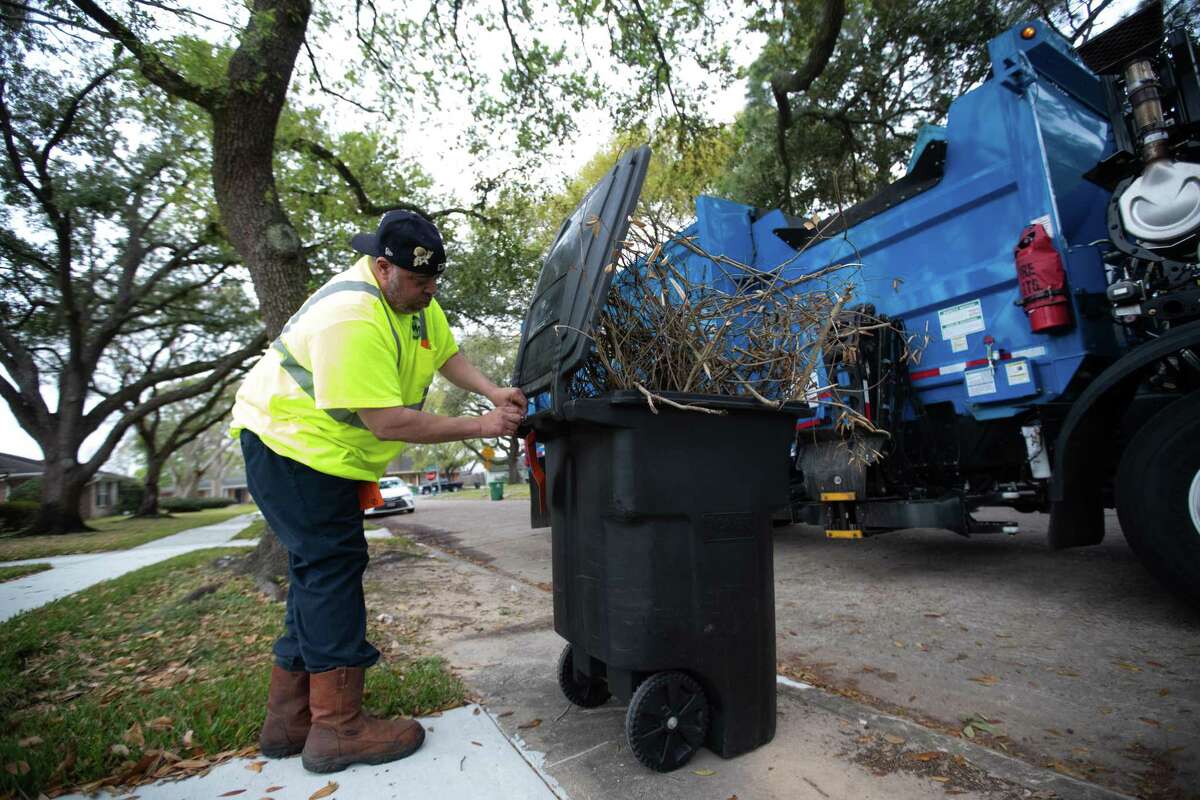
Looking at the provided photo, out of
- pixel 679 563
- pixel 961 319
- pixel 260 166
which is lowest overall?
pixel 679 563

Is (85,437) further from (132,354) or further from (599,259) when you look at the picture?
(599,259)

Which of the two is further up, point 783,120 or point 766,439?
point 783,120

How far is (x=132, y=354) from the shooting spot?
21.2 meters

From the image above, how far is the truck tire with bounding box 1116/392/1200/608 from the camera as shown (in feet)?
8.67

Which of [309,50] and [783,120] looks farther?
[783,120]

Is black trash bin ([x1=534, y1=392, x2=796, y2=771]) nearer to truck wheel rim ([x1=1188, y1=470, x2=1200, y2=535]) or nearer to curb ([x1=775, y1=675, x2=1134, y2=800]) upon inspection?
A: curb ([x1=775, y1=675, x2=1134, y2=800])

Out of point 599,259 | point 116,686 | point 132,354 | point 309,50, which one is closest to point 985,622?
point 599,259

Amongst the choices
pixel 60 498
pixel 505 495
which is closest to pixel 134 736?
pixel 60 498

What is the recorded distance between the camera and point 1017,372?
360 centimetres

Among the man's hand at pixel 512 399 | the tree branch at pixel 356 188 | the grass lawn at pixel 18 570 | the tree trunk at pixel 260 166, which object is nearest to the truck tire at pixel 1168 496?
the man's hand at pixel 512 399

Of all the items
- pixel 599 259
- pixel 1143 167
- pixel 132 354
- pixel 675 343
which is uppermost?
pixel 132 354

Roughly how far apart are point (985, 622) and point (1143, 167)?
240cm

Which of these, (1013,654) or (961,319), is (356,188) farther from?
(1013,654)

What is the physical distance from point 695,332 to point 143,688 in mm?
2865
